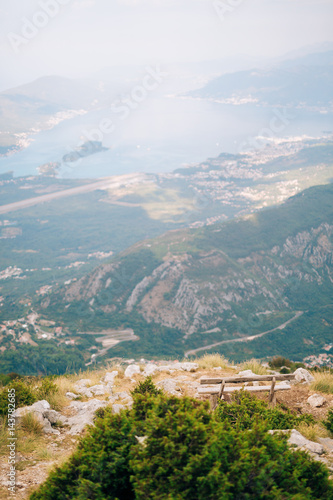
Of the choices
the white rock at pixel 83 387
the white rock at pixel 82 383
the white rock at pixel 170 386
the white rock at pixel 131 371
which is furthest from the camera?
the white rock at pixel 131 371

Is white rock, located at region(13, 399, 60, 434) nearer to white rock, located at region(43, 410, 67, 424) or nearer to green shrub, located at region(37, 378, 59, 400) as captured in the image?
white rock, located at region(43, 410, 67, 424)

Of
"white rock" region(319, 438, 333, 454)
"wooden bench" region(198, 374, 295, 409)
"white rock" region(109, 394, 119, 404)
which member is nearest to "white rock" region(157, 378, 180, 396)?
"white rock" region(109, 394, 119, 404)

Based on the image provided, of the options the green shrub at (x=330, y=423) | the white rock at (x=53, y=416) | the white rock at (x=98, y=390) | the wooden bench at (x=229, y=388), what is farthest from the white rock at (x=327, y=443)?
the white rock at (x=98, y=390)

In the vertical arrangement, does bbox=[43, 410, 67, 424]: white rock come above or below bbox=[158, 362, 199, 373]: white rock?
above

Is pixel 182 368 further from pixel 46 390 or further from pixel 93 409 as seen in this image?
pixel 46 390

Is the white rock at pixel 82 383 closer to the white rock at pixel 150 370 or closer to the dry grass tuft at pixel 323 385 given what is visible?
the white rock at pixel 150 370

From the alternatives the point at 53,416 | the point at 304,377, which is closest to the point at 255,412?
the point at 53,416

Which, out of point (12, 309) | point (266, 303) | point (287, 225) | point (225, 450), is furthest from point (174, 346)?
point (225, 450)
